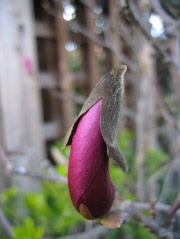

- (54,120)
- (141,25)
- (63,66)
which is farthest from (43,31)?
(141,25)

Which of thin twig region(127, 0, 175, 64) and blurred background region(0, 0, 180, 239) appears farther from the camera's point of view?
blurred background region(0, 0, 180, 239)

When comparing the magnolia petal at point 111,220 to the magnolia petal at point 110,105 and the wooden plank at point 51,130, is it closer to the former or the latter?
the magnolia petal at point 110,105

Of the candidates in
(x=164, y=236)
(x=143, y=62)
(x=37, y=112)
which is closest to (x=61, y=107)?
(x=37, y=112)

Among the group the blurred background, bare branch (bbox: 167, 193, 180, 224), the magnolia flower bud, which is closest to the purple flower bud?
the magnolia flower bud

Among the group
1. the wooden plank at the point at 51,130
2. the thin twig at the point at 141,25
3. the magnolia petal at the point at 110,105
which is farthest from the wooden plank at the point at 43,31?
the magnolia petal at the point at 110,105

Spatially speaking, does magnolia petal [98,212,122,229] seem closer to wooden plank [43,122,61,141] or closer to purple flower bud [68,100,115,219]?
purple flower bud [68,100,115,219]

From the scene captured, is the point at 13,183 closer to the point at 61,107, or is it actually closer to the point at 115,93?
the point at 61,107

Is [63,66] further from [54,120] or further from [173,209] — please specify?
[173,209]
